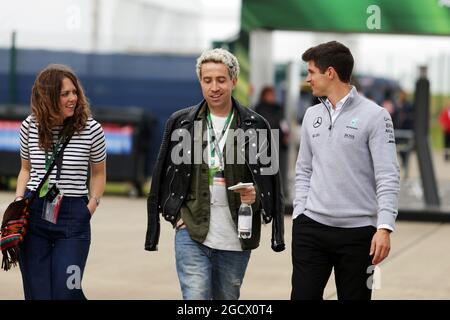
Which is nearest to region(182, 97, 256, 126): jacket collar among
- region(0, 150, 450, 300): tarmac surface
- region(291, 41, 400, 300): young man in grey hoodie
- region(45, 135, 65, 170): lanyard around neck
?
region(291, 41, 400, 300): young man in grey hoodie

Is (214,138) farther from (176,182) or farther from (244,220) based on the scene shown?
(244,220)

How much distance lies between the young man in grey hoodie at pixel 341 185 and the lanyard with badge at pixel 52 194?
4.11 feet

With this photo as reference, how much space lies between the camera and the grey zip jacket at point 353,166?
5.36 metres

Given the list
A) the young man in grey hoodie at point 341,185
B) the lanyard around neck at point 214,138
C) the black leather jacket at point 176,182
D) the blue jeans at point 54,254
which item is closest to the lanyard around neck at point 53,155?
the blue jeans at point 54,254

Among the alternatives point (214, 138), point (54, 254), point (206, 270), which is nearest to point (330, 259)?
point (206, 270)

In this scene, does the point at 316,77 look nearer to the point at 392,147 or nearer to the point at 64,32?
the point at 392,147

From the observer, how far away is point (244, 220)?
5551 mm

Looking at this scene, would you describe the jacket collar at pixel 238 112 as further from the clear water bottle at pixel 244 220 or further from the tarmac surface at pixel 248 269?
the tarmac surface at pixel 248 269

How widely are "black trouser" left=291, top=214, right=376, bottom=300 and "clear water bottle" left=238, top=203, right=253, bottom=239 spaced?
24 cm

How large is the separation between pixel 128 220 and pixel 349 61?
28.4 feet

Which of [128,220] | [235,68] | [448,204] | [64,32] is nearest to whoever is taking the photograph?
[235,68]

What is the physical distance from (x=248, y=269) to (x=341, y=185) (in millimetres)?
4915
